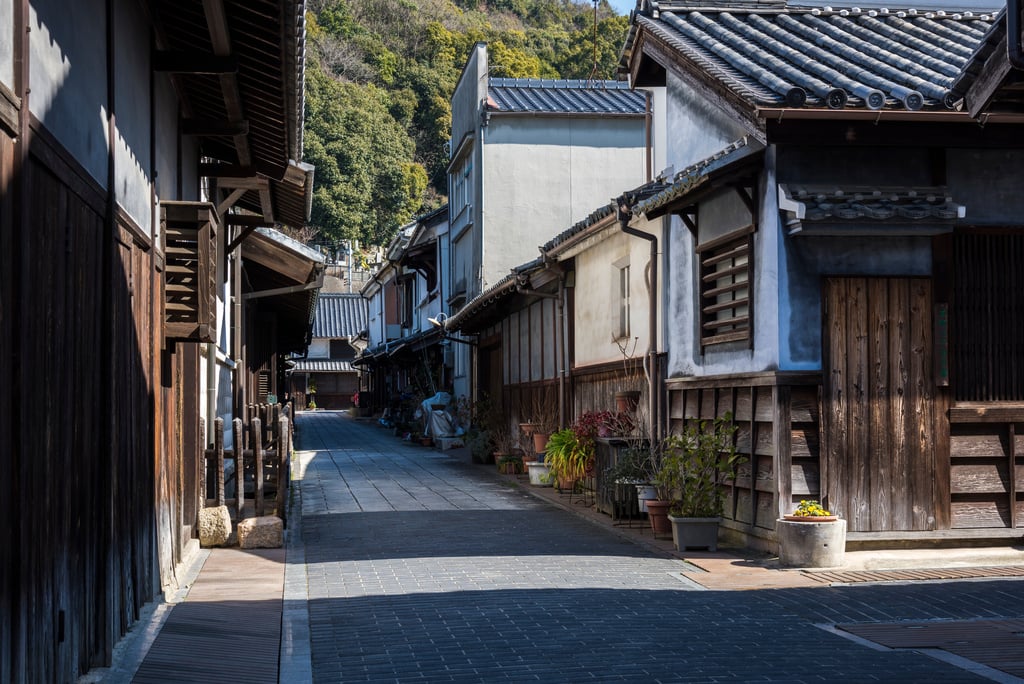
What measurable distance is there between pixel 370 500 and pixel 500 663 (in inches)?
425

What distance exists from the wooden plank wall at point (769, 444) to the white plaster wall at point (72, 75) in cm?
693

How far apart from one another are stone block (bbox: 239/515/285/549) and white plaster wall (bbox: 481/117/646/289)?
19113 millimetres

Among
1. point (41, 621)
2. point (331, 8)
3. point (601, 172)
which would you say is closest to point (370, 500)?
point (41, 621)

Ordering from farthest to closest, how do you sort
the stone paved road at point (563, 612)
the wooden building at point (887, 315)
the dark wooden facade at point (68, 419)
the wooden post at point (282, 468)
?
the wooden post at point (282, 468) < the wooden building at point (887, 315) < the stone paved road at point (563, 612) < the dark wooden facade at point (68, 419)

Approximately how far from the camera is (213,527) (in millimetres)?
12266

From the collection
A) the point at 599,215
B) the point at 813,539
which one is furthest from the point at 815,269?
the point at 599,215

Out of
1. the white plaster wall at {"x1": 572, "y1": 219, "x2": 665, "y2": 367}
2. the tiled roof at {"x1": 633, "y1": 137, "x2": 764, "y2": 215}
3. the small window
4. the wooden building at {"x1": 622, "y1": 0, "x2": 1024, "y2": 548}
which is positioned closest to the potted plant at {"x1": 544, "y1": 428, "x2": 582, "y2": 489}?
the white plaster wall at {"x1": 572, "y1": 219, "x2": 665, "y2": 367}

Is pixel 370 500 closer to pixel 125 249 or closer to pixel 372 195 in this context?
pixel 125 249

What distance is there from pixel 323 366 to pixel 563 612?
64053mm

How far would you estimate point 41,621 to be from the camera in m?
5.32

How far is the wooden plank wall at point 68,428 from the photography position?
4.79m

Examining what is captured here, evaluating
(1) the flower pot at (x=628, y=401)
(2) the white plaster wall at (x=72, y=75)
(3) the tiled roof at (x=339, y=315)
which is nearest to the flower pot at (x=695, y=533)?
(1) the flower pot at (x=628, y=401)

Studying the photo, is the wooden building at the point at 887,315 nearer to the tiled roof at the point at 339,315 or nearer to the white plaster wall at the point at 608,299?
the white plaster wall at the point at 608,299

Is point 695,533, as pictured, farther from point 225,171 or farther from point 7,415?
point 7,415
